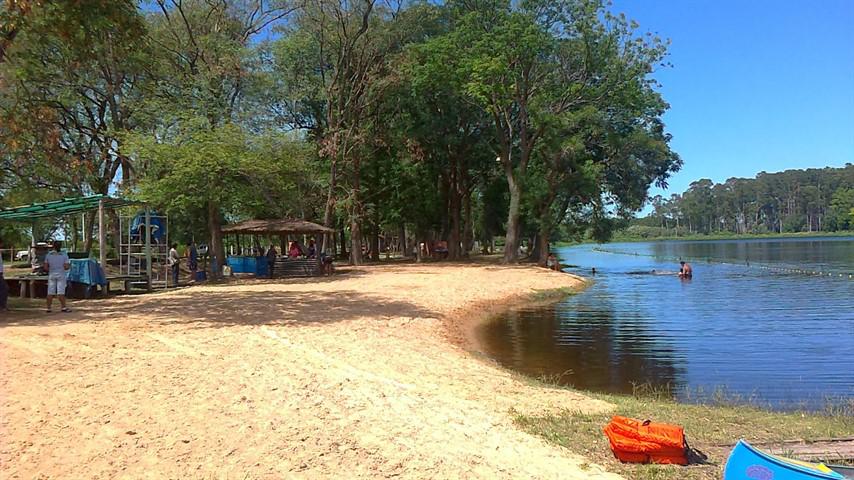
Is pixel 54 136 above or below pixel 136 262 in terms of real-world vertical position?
above

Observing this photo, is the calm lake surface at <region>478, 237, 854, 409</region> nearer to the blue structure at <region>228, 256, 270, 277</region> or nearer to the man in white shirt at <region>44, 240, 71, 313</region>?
the man in white shirt at <region>44, 240, 71, 313</region>

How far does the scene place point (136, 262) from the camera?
77.2 feet

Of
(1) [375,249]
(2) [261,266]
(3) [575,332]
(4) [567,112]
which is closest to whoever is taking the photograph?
(3) [575,332]

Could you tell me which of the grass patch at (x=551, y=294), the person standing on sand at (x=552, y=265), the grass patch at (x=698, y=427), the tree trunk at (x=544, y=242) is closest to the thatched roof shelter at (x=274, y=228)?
the grass patch at (x=551, y=294)

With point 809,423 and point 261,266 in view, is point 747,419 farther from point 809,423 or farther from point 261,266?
point 261,266

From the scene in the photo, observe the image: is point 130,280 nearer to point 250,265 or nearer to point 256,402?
point 250,265

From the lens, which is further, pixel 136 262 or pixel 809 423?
pixel 136 262

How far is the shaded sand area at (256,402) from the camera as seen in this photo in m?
5.14

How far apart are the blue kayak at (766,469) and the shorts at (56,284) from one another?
13.8 m

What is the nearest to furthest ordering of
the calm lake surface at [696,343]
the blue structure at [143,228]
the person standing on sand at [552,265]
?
the calm lake surface at [696,343] → the blue structure at [143,228] → the person standing on sand at [552,265]

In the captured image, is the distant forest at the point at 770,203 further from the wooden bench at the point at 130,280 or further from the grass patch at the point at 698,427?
the grass patch at the point at 698,427

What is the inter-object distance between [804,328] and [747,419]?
1079cm

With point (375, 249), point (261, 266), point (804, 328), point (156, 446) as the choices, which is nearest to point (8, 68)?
point (261, 266)

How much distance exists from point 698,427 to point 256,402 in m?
4.88
